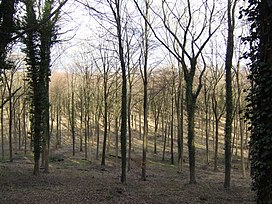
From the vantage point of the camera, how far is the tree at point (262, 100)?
5133 millimetres

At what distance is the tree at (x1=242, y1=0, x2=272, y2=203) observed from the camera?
202 inches

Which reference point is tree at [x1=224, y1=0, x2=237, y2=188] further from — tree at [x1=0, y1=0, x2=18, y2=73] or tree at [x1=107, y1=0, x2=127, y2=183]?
tree at [x1=0, y1=0, x2=18, y2=73]

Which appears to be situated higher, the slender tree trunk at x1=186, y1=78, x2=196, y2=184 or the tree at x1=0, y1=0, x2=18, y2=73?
the tree at x1=0, y1=0, x2=18, y2=73

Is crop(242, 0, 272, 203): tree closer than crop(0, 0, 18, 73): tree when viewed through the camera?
Yes

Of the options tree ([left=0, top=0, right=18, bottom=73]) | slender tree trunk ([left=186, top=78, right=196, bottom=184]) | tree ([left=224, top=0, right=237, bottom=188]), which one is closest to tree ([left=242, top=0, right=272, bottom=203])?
tree ([left=0, top=0, right=18, bottom=73])

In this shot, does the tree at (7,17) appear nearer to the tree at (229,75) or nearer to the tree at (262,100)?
the tree at (262,100)

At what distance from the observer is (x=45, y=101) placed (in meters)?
18.5

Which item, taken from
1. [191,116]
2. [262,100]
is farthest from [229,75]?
[262,100]

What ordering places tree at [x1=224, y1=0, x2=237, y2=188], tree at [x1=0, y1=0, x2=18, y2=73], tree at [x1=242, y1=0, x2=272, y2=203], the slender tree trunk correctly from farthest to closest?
the slender tree trunk → tree at [x1=224, y1=0, x2=237, y2=188] → tree at [x1=0, y1=0, x2=18, y2=73] → tree at [x1=242, y1=0, x2=272, y2=203]

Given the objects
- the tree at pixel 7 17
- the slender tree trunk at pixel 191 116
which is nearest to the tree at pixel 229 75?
the slender tree trunk at pixel 191 116

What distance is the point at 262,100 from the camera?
17.4 ft

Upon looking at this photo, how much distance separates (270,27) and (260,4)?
62 cm

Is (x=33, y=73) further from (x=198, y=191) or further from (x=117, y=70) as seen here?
(x=198, y=191)

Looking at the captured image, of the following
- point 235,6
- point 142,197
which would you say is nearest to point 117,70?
point 235,6
